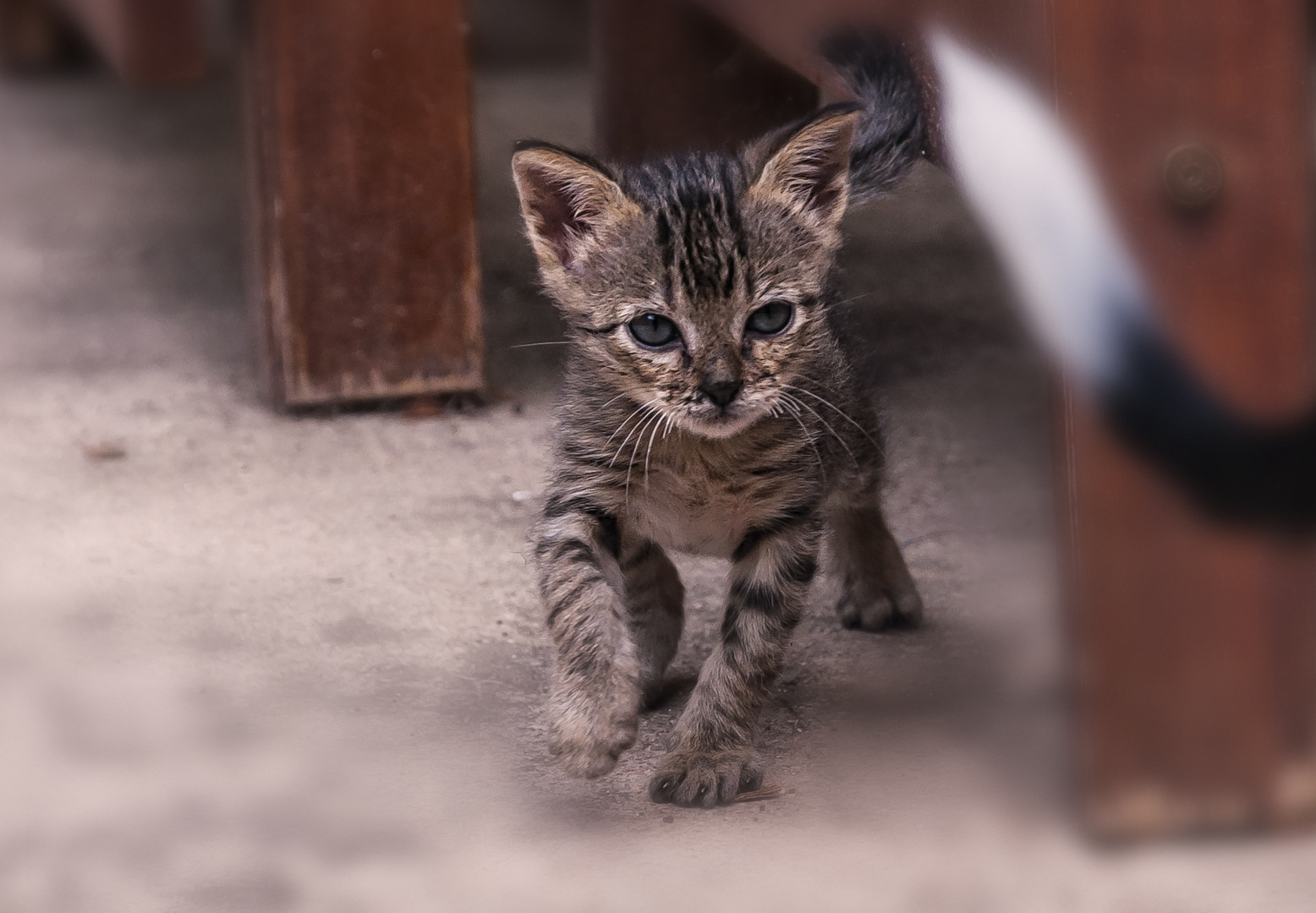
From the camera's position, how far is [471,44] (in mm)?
4641

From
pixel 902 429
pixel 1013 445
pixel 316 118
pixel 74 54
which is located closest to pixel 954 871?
pixel 1013 445

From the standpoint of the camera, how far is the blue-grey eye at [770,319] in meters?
2.88

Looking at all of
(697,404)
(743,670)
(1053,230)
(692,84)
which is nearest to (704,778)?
(743,670)

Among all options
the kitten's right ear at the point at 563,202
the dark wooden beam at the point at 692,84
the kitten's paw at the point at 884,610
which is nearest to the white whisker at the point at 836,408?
the kitten's paw at the point at 884,610

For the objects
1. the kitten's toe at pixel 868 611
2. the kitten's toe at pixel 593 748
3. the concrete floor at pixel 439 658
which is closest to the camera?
the concrete floor at pixel 439 658

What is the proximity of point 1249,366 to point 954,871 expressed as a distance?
0.85m

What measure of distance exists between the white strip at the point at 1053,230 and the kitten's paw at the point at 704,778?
2.92 ft

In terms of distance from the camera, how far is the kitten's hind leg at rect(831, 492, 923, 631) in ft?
11.5

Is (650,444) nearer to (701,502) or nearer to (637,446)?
(637,446)

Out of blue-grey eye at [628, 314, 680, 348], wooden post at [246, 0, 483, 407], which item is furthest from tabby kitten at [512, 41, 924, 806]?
wooden post at [246, 0, 483, 407]

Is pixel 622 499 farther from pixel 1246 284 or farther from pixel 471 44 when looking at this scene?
pixel 471 44

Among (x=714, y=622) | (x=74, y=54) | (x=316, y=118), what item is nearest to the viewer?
(x=714, y=622)

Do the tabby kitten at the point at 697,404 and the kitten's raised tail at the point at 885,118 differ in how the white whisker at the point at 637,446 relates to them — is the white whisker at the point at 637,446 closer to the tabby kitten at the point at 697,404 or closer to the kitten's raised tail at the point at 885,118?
the tabby kitten at the point at 697,404

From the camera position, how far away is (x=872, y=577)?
3.52 metres
